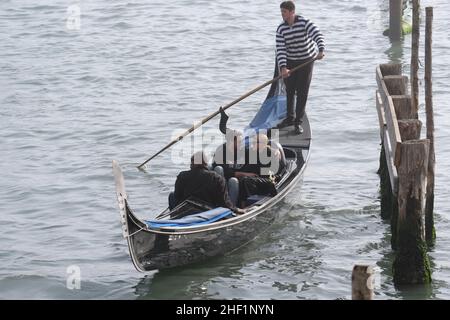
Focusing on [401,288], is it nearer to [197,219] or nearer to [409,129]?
[409,129]

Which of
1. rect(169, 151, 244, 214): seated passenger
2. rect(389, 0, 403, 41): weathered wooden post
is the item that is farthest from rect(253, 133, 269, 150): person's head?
rect(389, 0, 403, 41): weathered wooden post

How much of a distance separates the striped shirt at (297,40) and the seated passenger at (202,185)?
2.23 m

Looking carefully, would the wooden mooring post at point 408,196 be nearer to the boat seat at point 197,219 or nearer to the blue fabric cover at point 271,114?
the boat seat at point 197,219

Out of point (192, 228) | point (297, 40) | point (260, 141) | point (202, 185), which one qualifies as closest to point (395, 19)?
point (297, 40)

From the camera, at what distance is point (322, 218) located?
382 inches

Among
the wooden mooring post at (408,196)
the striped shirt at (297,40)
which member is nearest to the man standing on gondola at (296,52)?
the striped shirt at (297,40)

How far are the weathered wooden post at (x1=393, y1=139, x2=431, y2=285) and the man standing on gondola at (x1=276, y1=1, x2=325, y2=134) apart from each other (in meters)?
2.90

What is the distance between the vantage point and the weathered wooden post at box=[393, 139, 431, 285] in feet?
23.9

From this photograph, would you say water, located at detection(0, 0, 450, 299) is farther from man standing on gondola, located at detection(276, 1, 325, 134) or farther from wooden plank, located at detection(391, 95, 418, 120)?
wooden plank, located at detection(391, 95, 418, 120)
